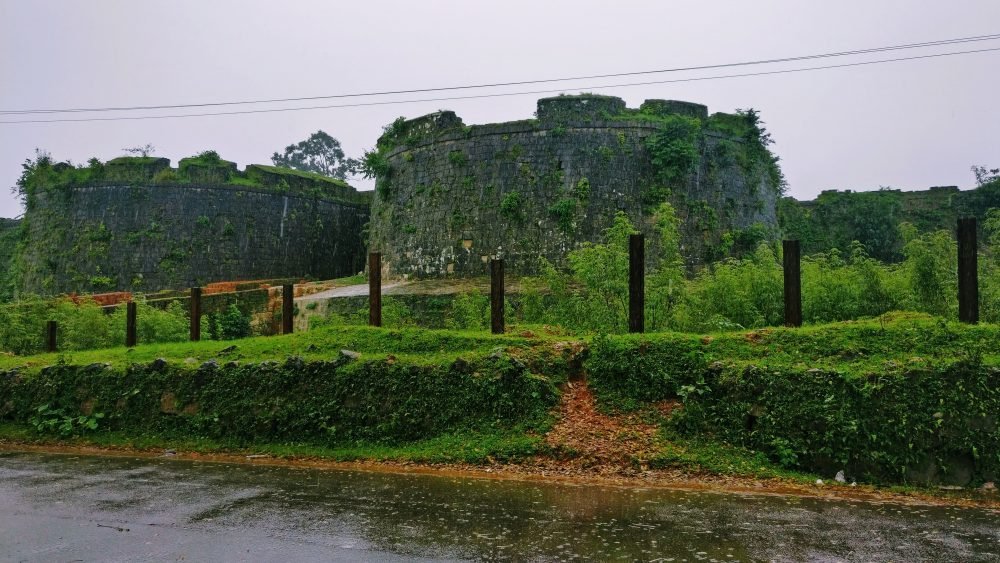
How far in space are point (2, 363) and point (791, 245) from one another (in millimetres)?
13032

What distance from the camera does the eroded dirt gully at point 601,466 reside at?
5.95m

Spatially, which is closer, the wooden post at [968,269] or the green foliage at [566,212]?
the wooden post at [968,269]

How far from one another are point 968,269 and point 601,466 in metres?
4.67

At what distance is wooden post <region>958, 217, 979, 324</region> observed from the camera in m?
7.41

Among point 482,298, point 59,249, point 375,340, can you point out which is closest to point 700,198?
point 482,298

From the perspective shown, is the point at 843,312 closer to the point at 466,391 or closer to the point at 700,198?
the point at 466,391

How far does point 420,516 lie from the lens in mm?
5422

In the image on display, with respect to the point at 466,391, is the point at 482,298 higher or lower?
higher

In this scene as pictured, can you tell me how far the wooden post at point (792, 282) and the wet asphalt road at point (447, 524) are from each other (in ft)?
9.75

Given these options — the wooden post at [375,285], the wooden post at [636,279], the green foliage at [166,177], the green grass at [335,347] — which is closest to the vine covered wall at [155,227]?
the green foliage at [166,177]

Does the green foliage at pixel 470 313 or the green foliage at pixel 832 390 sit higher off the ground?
the green foliage at pixel 470 313

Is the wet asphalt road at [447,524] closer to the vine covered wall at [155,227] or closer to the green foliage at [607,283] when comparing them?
the green foliage at [607,283]

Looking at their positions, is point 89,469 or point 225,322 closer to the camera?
point 89,469

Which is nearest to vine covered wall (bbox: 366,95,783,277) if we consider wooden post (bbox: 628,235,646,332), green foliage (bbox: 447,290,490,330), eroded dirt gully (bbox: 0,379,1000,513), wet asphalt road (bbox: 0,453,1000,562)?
green foliage (bbox: 447,290,490,330)
